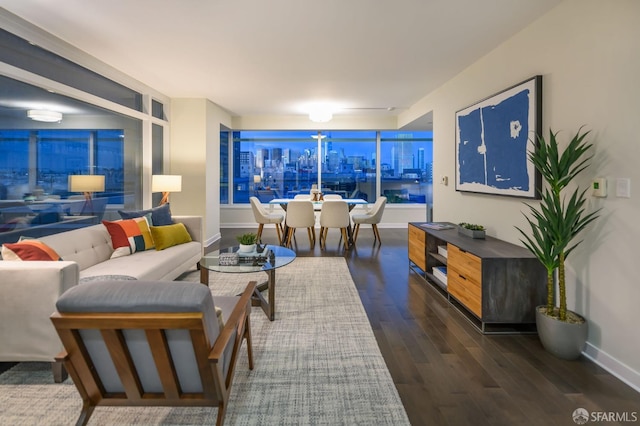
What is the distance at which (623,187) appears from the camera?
2107 mm

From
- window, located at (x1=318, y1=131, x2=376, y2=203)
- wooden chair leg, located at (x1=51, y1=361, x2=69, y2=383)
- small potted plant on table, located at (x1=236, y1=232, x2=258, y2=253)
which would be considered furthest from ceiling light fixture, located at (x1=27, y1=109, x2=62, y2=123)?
window, located at (x1=318, y1=131, x2=376, y2=203)

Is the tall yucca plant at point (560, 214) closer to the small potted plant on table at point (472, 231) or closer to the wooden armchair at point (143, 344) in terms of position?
the small potted plant on table at point (472, 231)

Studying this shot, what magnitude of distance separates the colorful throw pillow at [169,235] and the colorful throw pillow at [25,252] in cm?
143

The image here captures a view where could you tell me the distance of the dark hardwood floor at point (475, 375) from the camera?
1.80 metres

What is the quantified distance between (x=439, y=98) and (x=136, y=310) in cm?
520

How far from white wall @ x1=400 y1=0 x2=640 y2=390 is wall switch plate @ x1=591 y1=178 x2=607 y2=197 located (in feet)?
0.13

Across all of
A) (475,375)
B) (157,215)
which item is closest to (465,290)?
(475,375)

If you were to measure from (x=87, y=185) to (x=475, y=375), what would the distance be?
14.1 ft

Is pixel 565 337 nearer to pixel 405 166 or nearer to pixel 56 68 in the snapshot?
pixel 56 68

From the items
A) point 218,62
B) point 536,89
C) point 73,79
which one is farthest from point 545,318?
point 73,79

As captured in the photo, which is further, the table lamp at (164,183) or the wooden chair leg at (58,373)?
the table lamp at (164,183)

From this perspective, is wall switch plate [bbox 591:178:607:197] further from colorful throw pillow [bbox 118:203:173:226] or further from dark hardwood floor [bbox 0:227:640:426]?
colorful throw pillow [bbox 118:203:173:226]

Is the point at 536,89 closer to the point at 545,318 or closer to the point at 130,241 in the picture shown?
the point at 545,318

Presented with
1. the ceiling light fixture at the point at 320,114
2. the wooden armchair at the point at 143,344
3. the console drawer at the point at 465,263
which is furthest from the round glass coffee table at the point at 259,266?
the ceiling light fixture at the point at 320,114
